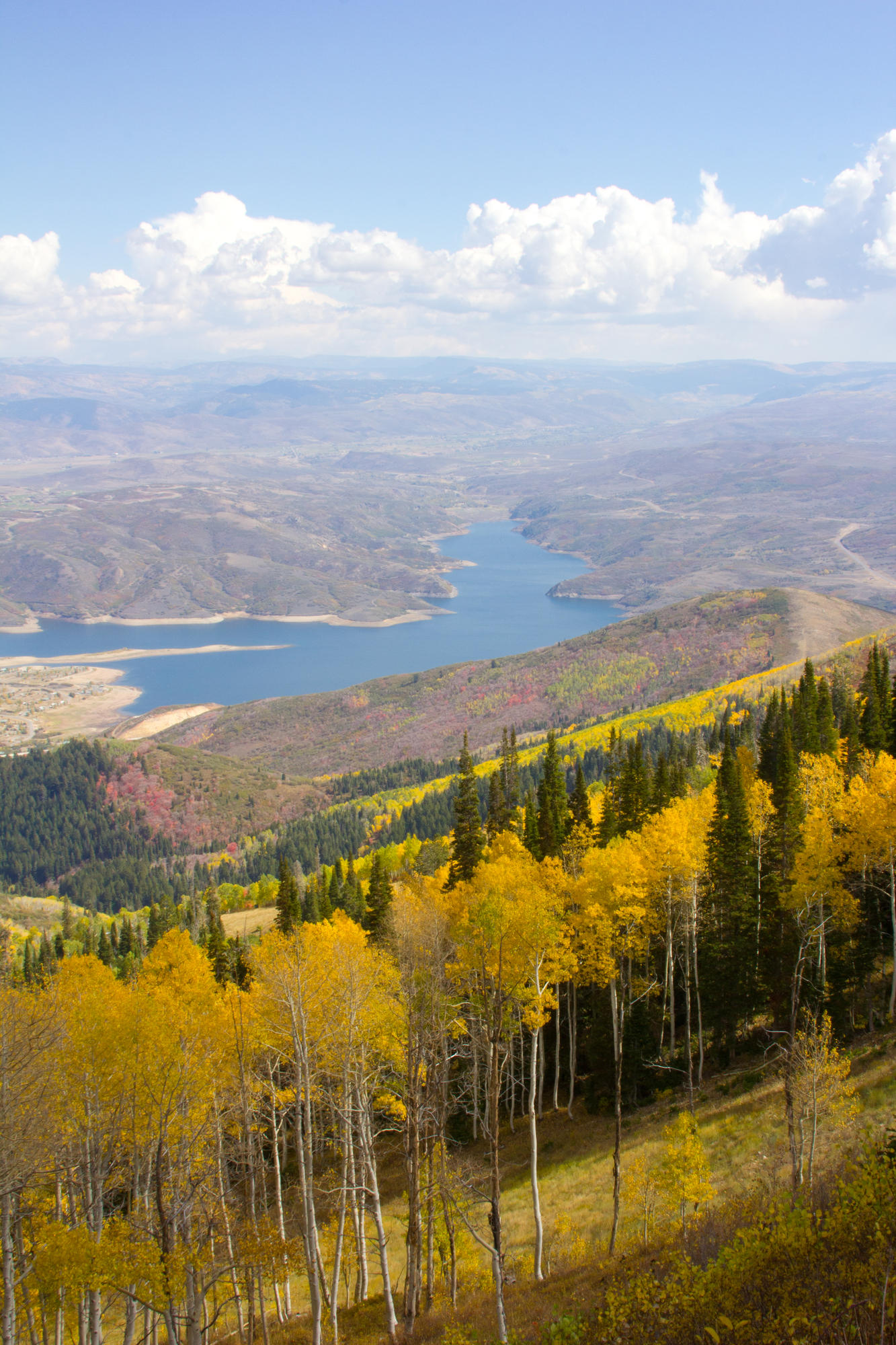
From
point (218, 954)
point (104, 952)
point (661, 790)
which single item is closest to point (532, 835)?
point (661, 790)

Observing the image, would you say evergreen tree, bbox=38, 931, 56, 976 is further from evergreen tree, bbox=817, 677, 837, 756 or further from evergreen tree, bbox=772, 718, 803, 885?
evergreen tree, bbox=817, 677, 837, 756

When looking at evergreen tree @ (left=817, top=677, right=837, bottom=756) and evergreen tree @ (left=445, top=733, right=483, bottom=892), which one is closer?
evergreen tree @ (left=445, top=733, right=483, bottom=892)

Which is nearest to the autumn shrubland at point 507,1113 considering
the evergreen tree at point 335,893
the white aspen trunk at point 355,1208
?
the white aspen trunk at point 355,1208

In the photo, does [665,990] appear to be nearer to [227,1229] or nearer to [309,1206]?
[227,1229]

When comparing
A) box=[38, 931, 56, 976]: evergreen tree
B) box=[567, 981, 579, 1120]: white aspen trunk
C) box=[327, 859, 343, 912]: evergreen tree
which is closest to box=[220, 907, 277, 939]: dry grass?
box=[327, 859, 343, 912]: evergreen tree

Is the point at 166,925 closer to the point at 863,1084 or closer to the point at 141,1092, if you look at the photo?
the point at 141,1092
